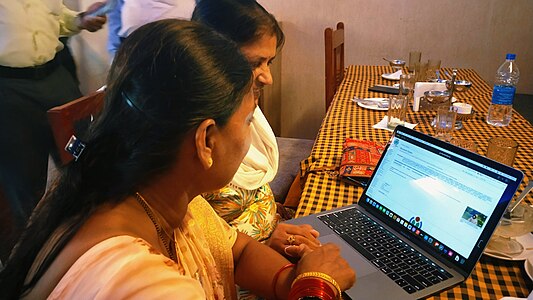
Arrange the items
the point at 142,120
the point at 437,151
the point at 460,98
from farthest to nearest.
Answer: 1. the point at 460,98
2. the point at 437,151
3. the point at 142,120

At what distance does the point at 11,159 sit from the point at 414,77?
6.54 ft

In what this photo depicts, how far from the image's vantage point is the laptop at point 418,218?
0.78m

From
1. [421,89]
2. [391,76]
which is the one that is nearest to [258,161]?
[421,89]

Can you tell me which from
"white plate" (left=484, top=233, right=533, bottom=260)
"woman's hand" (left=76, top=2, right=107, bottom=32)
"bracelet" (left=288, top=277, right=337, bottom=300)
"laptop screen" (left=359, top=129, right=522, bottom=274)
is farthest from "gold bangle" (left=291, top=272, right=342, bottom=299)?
"woman's hand" (left=76, top=2, right=107, bottom=32)

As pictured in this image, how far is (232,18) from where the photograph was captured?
1.17 meters

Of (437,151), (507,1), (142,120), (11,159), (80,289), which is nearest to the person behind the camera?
(80,289)

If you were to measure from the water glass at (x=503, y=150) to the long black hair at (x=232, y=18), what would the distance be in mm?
786

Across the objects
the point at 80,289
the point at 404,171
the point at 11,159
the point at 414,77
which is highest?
the point at 80,289

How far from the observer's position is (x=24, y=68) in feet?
5.70

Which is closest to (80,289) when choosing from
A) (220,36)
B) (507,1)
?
(220,36)

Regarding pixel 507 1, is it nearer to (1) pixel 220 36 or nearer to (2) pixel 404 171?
(2) pixel 404 171

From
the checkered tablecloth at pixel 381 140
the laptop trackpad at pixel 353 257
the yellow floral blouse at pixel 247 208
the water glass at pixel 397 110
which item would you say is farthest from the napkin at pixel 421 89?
the laptop trackpad at pixel 353 257

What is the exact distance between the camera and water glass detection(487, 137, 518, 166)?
124 cm

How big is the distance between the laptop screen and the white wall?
2.40 metres
